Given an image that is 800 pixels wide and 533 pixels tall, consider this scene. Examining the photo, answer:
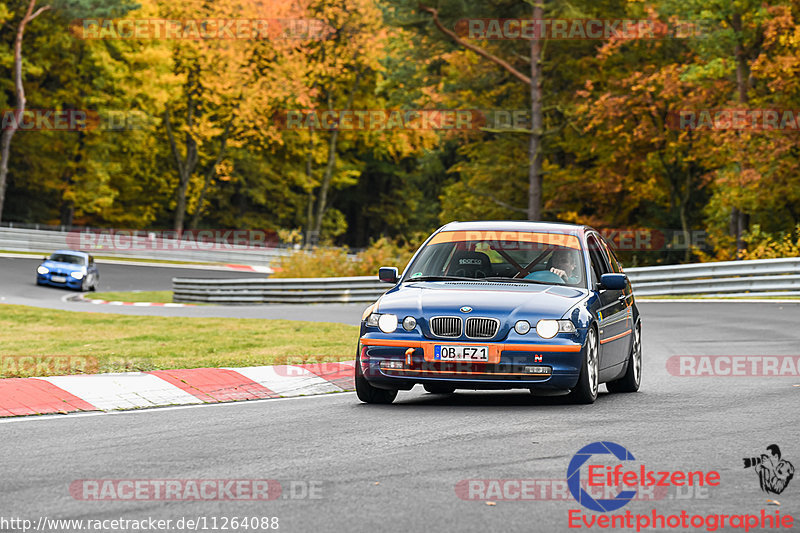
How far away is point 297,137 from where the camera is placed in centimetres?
7269

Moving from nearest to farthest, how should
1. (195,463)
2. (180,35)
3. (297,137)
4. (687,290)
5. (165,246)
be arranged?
(195,463)
(687,290)
(165,246)
(180,35)
(297,137)

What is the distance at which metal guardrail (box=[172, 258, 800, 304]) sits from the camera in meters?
28.1

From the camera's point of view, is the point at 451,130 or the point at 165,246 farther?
the point at 165,246

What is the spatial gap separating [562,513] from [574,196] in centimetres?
4280

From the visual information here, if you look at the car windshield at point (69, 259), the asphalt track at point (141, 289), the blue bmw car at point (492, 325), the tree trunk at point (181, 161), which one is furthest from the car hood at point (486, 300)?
the tree trunk at point (181, 161)

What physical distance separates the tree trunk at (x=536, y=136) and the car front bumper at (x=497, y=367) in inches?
1404

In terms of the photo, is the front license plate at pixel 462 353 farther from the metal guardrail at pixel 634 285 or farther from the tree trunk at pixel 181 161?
the tree trunk at pixel 181 161

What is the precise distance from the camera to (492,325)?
981 cm

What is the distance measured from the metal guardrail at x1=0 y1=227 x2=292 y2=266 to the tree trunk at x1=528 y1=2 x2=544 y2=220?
45.2 feet

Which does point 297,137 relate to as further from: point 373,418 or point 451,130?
point 373,418

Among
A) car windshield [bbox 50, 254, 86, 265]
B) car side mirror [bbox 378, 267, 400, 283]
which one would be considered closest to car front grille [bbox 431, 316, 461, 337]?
car side mirror [bbox 378, 267, 400, 283]

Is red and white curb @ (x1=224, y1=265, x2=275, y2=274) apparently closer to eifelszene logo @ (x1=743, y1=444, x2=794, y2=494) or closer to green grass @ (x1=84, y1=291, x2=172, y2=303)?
green grass @ (x1=84, y1=291, x2=172, y2=303)

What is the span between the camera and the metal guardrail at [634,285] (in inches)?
1106

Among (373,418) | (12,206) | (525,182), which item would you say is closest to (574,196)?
(525,182)
